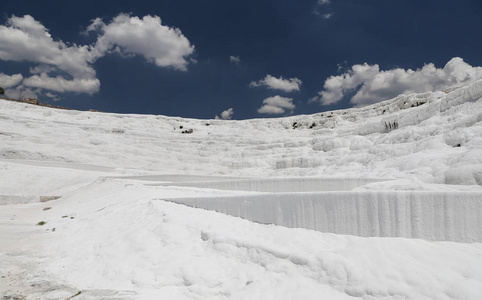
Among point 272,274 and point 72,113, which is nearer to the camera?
point 272,274

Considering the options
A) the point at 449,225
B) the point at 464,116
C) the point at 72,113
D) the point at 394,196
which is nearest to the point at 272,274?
the point at 394,196

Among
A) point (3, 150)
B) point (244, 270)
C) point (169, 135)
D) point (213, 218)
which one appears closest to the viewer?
point (244, 270)

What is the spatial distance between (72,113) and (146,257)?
1542 inches

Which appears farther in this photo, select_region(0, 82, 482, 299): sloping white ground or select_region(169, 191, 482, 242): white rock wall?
select_region(169, 191, 482, 242): white rock wall

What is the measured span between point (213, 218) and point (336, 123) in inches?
1352

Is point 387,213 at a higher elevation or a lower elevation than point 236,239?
higher

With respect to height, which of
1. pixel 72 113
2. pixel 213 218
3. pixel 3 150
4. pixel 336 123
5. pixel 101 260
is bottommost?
pixel 101 260

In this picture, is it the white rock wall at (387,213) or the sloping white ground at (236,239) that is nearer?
the sloping white ground at (236,239)

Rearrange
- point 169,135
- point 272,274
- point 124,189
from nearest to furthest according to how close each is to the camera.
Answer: point 272,274
point 124,189
point 169,135

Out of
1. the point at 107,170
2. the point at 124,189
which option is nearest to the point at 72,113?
the point at 107,170

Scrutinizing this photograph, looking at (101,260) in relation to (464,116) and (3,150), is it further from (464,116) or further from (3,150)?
(3,150)

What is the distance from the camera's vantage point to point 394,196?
5.49 metres

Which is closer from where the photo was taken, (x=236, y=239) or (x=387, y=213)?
(x=387, y=213)

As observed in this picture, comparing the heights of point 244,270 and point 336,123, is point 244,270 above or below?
below
